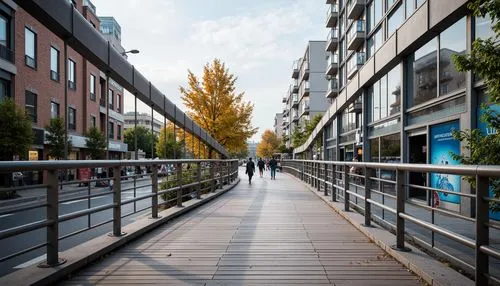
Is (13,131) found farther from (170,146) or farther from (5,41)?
(170,146)

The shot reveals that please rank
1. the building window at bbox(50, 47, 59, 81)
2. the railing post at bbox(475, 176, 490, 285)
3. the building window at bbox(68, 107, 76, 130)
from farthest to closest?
1. the building window at bbox(68, 107, 76, 130)
2. the building window at bbox(50, 47, 59, 81)
3. the railing post at bbox(475, 176, 490, 285)

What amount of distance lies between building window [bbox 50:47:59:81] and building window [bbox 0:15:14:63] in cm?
512

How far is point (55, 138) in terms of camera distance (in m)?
25.0

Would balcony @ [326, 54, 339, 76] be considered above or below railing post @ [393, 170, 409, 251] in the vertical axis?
above

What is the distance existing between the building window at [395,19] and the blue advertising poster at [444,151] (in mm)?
7919

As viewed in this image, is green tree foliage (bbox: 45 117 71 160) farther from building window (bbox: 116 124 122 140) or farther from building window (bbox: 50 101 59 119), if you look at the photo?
building window (bbox: 116 124 122 140)

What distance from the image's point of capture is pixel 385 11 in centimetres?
2289

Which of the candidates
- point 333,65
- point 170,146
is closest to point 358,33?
point 333,65

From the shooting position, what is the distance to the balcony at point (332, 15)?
1694 inches

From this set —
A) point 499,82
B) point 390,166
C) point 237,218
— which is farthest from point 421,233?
point 237,218

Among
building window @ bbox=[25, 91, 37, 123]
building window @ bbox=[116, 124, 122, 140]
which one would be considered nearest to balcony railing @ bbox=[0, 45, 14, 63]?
building window @ bbox=[25, 91, 37, 123]

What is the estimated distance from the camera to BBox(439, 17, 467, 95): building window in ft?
38.4

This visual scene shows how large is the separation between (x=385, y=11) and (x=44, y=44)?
20605 mm

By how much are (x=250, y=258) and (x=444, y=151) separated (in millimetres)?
9018
